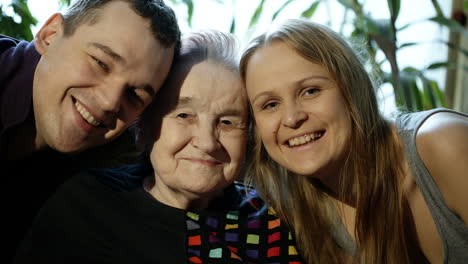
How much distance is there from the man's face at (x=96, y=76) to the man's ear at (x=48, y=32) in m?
0.03

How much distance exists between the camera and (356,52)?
5.06 ft

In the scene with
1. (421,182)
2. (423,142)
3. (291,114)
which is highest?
(291,114)

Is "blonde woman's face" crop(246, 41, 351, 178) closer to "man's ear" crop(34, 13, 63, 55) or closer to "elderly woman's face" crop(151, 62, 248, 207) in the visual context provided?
"elderly woman's face" crop(151, 62, 248, 207)

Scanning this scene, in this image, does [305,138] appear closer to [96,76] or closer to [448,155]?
[448,155]

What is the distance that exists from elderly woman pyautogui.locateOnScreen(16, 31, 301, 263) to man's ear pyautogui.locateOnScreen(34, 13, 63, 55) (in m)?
0.39

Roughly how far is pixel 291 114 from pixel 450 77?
2833 millimetres

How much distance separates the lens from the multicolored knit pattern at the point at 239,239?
1.45m

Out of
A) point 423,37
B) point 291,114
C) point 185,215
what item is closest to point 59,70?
point 185,215

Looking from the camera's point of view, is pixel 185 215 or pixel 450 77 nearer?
pixel 185 215

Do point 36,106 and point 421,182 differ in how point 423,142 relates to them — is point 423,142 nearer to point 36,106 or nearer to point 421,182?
point 421,182

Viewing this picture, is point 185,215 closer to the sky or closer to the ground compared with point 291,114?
closer to the ground

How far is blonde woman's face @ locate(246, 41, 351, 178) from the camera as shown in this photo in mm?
1390

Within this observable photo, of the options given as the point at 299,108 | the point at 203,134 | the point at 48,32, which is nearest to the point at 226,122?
the point at 203,134

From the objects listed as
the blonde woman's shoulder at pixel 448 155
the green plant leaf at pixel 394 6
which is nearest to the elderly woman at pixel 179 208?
the blonde woman's shoulder at pixel 448 155
